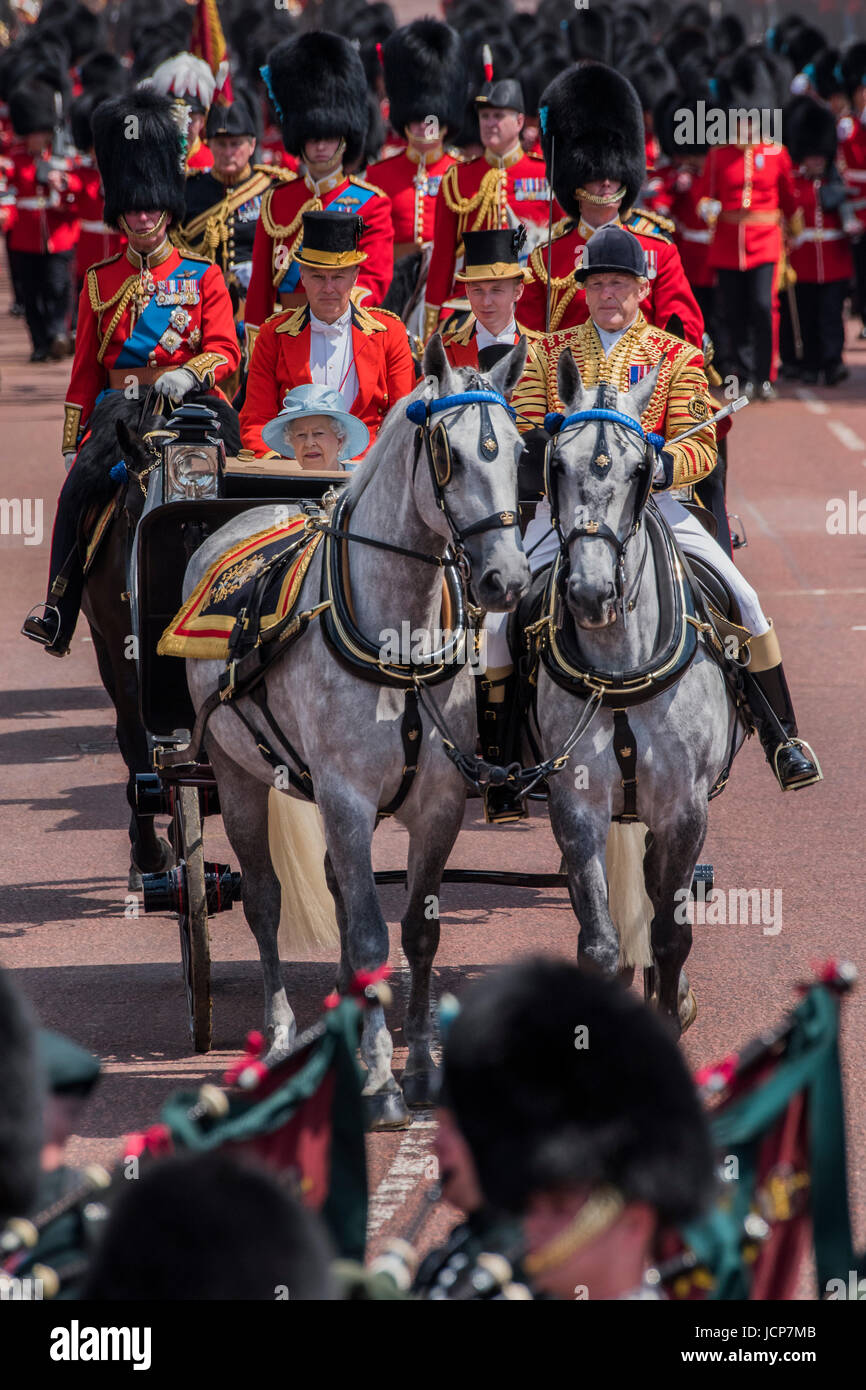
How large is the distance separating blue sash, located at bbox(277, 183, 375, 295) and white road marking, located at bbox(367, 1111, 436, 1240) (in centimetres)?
482

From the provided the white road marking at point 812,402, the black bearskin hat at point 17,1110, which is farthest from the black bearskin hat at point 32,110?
the black bearskin hat at point 17,1110

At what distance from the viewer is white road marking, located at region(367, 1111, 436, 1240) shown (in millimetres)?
4504

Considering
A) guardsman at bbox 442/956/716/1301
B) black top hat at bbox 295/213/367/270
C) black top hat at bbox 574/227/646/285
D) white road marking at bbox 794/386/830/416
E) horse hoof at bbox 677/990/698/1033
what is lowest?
white road marking at bbox 794/386/830/416

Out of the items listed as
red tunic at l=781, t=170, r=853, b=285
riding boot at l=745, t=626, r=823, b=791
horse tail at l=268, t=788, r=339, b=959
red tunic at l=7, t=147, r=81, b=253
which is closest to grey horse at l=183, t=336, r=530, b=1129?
horse tail at l=268, t=788, r=339, b=959

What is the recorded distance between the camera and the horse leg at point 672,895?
5.15 meters

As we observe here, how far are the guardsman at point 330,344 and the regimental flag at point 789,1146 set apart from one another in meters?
4.42

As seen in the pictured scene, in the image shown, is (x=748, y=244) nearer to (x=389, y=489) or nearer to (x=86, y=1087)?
(x=389, y=489)

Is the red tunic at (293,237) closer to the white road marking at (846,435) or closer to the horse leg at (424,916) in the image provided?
the horse leg at (424,916)

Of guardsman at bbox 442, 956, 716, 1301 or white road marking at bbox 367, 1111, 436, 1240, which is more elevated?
guardsman at bbox 442, 956, 716, 1301

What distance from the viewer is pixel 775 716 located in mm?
5590

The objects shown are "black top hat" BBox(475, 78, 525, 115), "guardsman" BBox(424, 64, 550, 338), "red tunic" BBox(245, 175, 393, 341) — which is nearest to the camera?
"red tunic" BBox(245, 175, 393, 341)

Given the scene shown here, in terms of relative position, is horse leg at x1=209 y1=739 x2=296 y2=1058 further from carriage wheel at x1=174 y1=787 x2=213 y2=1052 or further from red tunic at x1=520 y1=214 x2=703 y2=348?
red tunic at x1=520 y1=214 x2=703 y2=348

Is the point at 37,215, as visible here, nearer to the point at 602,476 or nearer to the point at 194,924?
the point at 194,924
